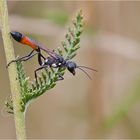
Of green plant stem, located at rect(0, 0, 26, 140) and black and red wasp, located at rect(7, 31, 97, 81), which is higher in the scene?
green plant stem, located at rect(0, 0, 26, 140)

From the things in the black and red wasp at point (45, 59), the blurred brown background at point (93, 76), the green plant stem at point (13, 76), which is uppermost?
the green plant stem at point (13, 76)

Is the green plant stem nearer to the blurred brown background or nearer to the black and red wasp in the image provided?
the black and red wasp

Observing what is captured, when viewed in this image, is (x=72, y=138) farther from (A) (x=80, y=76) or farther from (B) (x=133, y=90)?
(B) (x=133, y=90)

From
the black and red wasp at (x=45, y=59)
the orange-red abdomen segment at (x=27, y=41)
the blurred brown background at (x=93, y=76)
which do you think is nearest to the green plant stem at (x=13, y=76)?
the black and red wasp at (x=45, y=59)

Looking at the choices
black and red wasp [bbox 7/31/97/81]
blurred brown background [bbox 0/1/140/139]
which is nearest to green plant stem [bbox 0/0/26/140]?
black and red wasp [bbox 7/31/97/81]

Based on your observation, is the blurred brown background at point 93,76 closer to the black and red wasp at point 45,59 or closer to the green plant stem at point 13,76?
the black and red wasp at point 45,59

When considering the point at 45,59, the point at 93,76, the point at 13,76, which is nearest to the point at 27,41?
the point at 45,59
